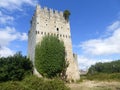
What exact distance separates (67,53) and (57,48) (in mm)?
3341

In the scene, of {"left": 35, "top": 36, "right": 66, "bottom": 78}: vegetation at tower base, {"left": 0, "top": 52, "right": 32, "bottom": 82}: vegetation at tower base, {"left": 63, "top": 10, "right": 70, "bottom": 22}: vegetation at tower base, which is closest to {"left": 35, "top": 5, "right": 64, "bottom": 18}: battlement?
{"left": 63, "top": 10, "right": 70, "bottom": 22}: vegetation at tower base

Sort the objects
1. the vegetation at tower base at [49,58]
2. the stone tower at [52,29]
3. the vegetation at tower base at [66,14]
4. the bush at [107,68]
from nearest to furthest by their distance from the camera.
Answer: the vegetation at tower base at [49,58] → the stone tower at [52,29] → the vegetation at tower base at [66,14] → the bush at [107,68]

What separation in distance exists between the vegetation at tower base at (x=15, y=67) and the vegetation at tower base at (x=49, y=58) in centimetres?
169

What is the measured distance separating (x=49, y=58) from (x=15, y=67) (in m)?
5.11

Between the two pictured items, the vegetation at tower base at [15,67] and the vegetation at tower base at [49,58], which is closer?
the vegetation at tower base at [15,67]

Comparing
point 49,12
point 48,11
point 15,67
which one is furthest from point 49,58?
point 48,11

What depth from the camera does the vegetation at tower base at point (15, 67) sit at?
1000 inches

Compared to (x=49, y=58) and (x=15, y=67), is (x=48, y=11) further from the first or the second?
(x=15, y=67)

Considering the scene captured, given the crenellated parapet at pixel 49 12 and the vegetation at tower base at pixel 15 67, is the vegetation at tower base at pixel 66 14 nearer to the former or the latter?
the crenellated parapet at pixel 49 12

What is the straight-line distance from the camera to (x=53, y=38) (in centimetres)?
2905

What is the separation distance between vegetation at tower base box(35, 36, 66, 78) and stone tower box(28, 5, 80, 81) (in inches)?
59.9

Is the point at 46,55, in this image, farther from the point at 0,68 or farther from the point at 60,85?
the point at 60,85

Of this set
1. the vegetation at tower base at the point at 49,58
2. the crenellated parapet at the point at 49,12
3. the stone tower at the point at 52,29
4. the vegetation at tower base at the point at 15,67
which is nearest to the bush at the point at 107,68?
the stone tower at the point at 52,29

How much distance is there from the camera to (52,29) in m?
30.5
